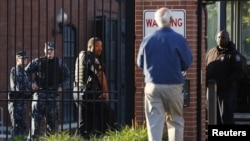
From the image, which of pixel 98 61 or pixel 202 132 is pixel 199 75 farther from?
pixel 98 61

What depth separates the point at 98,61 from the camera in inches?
435

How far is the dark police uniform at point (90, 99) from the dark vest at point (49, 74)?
1.30 feet

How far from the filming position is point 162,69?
8.86 meters

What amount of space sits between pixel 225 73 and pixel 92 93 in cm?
240

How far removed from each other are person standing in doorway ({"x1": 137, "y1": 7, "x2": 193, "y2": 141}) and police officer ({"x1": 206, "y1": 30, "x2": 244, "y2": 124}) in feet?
9.85

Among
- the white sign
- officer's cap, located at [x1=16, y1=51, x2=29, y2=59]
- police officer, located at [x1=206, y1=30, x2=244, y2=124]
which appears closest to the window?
officer's cap, located at [x1=16, y1=51, x2=29, y2=59]

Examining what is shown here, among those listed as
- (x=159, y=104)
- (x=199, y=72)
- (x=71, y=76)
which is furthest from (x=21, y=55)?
(x=159, y=104)

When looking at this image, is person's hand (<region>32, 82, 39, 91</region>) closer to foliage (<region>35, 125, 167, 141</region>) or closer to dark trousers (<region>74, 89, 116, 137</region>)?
dark trousers (<region>74, 89, 116, 137</region>)

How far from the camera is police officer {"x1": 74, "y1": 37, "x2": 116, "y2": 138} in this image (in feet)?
35.6

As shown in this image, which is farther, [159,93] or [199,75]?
[199,75]

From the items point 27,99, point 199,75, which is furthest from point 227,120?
point 27,99

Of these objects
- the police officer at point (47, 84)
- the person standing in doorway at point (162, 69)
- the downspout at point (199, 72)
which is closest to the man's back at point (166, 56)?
the person standing in doorway at point (162, 69)

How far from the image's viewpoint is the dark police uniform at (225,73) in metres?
11.9

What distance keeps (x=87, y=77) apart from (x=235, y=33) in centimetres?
508
